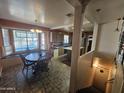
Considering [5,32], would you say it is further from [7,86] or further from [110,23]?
[110,23]

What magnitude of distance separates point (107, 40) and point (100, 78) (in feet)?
6.10

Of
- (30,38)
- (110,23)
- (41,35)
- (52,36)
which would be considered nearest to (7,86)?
(30,38)

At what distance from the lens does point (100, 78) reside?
11.7ft

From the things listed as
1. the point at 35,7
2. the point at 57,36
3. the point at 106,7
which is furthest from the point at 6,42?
the point at 106,7

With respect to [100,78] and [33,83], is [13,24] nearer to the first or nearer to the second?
[33,83]

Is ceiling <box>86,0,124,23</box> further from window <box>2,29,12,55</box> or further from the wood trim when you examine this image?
window <box>2,29,12,55</box>

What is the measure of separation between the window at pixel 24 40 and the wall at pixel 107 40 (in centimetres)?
390

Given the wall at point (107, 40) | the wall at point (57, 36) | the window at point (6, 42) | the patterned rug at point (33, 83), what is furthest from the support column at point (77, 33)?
the wall at point (57, 36)

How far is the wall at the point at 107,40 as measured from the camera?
2998 mm

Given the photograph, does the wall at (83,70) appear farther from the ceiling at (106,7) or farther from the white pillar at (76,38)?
the ceiling at (106,7)

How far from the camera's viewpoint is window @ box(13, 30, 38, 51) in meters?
4.19

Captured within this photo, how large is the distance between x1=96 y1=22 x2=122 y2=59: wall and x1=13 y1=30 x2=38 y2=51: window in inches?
154

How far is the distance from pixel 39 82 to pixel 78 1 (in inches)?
107

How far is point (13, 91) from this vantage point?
7.08ft
